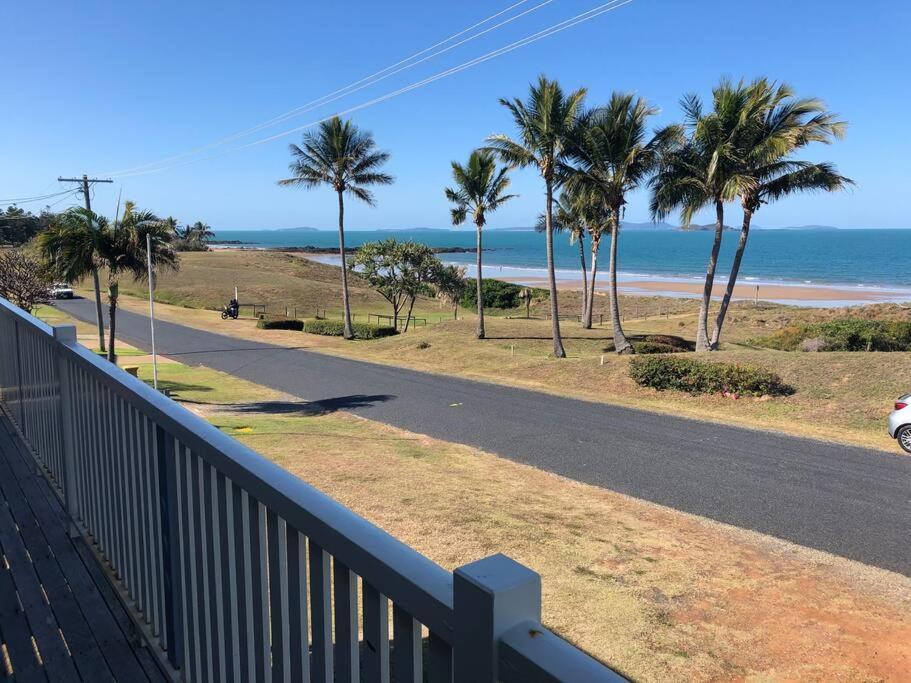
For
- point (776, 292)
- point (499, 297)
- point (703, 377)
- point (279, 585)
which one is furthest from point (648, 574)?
point (776, 292)

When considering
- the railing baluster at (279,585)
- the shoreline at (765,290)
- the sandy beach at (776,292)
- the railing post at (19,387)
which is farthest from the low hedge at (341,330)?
the sandy beach at (776,292)

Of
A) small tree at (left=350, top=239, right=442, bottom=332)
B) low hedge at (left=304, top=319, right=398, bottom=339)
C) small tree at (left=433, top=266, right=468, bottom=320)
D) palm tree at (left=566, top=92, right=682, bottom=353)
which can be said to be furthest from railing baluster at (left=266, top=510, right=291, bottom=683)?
small tree at (left=433, top=266, right=468, bottom=320)

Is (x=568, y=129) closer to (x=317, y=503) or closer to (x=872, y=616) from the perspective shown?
(x=872, y=616)

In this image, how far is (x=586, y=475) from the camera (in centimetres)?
1180

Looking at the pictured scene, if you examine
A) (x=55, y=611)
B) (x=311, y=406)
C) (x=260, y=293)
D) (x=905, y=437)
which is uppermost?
(x=55, y=611)

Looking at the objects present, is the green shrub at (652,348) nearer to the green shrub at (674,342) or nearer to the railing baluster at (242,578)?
the green shrub at (674,342)

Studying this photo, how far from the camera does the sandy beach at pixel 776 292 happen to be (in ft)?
232

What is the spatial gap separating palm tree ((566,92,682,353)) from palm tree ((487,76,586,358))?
0.63 metres

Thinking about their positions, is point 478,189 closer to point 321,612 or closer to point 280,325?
point 280,325

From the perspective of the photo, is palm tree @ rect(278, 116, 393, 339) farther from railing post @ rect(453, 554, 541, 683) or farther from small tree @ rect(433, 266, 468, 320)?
railing post @ rect(453, 554, 541, 683)

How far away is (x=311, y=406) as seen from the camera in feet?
60.5

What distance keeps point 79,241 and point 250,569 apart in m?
19.7

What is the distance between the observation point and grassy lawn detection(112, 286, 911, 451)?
16594 millimetres

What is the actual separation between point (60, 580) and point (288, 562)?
2.67m
